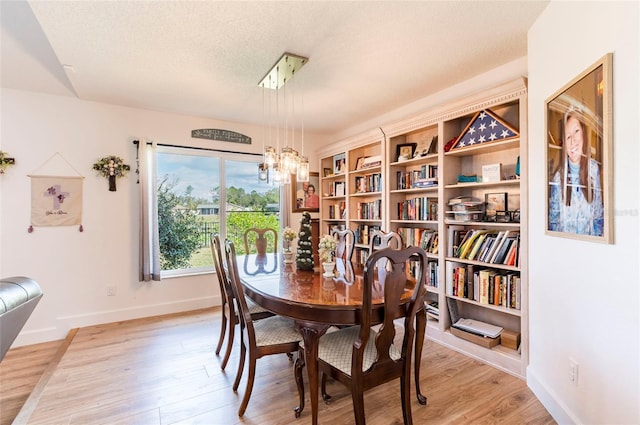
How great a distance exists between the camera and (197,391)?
2.09 meters

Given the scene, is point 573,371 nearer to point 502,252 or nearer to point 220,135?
point 502,252

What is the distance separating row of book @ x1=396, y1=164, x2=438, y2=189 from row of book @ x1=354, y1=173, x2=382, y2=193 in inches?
12.3

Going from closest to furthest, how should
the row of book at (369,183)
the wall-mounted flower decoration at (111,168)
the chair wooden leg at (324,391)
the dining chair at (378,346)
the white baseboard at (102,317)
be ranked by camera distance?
the dining chair at (378,346) < the chair wooden leg at (324,391) < the white baseboard at (102,317) < the wall-mounted flower decoration at (111,168) < the row of book at (369,183)

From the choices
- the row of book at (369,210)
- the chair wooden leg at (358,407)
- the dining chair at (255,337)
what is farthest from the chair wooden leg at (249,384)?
the row of book at (369,210)

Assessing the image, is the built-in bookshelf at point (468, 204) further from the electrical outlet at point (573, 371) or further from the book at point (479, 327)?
the electrical outlet at point (573, 371)

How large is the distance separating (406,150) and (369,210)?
0.94 meters

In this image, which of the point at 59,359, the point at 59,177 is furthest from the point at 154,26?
the point at 59,359

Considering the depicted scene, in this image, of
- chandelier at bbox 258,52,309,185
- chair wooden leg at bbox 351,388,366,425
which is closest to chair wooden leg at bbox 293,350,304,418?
chair wooden leg at bbox 351,388,366,425

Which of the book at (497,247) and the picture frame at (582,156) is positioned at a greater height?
the picture frame at (582,156)

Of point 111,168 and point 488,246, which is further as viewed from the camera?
point 111,168

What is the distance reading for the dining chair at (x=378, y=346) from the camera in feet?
4.99

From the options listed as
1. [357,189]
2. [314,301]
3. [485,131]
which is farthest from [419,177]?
[314,301]

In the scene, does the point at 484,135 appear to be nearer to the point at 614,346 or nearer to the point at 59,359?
the point at 614,346

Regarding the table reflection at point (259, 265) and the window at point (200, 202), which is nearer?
the table reflection at point (259, 265)
